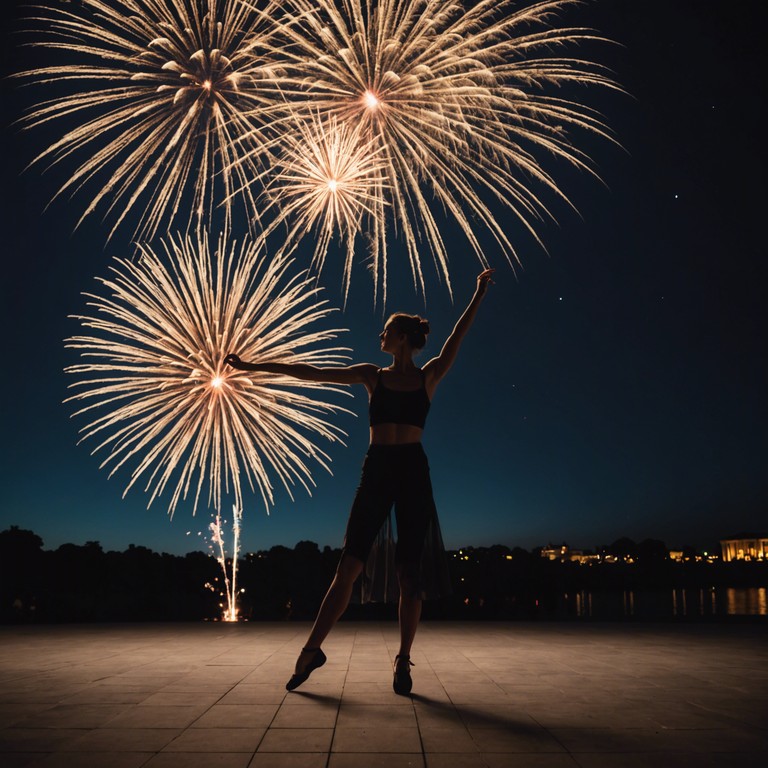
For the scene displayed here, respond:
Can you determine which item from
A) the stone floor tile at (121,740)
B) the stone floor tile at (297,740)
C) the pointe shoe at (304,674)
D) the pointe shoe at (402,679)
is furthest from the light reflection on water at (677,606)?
the stone floor tile at (121,740)

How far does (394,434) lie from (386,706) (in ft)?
5.69

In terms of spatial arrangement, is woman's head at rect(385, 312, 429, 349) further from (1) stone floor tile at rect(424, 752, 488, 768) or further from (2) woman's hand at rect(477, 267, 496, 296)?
(1) stone floor tile at rect(424, 752, 488, 768)

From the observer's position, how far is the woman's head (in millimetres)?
5125

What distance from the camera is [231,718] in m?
3.76

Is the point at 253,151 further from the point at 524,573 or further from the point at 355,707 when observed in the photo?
the point at 524,573

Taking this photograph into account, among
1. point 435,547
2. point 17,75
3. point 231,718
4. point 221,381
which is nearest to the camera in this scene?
point 231,718

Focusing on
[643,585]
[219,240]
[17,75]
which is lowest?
[643,585]

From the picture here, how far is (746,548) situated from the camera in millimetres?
170000

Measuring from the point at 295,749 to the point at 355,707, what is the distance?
0.90 m

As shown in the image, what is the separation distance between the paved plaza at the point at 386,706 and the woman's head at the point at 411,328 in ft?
7.91

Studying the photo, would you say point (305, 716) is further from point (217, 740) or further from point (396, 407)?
point (396, 407)

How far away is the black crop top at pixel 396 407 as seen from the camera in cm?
487

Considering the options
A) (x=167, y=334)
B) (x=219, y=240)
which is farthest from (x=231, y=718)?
(x=219, y=240)

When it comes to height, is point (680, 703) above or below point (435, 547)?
below
